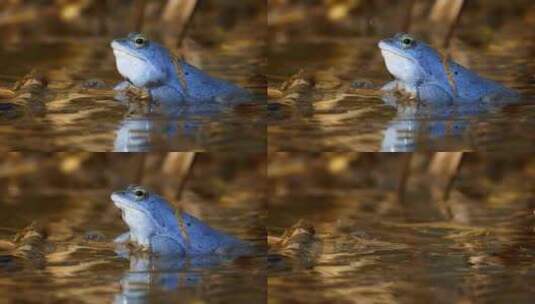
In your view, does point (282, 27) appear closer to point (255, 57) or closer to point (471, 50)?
point (255, 57)

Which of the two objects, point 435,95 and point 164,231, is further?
point 435,95

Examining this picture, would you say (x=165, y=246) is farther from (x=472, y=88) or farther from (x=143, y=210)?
(x=472, y=88)

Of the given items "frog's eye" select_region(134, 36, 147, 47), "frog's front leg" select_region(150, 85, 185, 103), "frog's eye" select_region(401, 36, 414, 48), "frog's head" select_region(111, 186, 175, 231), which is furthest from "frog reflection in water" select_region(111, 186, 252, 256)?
"frog's eye" select_region(401, 36, 414, 48)

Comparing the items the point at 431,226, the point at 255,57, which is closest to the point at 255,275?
the point at 431,226

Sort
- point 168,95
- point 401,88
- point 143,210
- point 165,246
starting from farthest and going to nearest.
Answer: point 401,88, point 168,95, point 143,210, point 165,246

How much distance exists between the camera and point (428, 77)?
1084 cm

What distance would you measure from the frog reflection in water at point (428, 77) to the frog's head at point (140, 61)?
1422 mm

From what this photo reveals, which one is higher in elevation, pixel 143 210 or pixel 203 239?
pixel 143 210

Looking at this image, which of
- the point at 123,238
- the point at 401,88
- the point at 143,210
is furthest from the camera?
the point at 401,88

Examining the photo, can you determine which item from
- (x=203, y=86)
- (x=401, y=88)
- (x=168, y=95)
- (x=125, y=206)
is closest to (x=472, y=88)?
(x=401, y=88)

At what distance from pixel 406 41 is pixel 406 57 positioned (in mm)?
102

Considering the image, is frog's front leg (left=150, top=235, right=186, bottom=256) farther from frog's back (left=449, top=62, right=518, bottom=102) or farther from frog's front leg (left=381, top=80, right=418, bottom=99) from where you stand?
frog's back (left=449, top=62, right=518, bottom=102)

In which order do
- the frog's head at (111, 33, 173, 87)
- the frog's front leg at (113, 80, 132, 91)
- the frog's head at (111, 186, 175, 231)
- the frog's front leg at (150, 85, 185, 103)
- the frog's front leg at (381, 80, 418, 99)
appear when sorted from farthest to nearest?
the frog's front leg at (113, 80, 132, 91) < the frog's front leg at (381, 80, 418, 99) < the frog's front leg at (150, 85, 185, 103) < the frog's head at (111, 33, 173, 87) < the frog's head at (111, 186, 175, 231)

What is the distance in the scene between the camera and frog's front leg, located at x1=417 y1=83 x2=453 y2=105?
1080 centimetres
